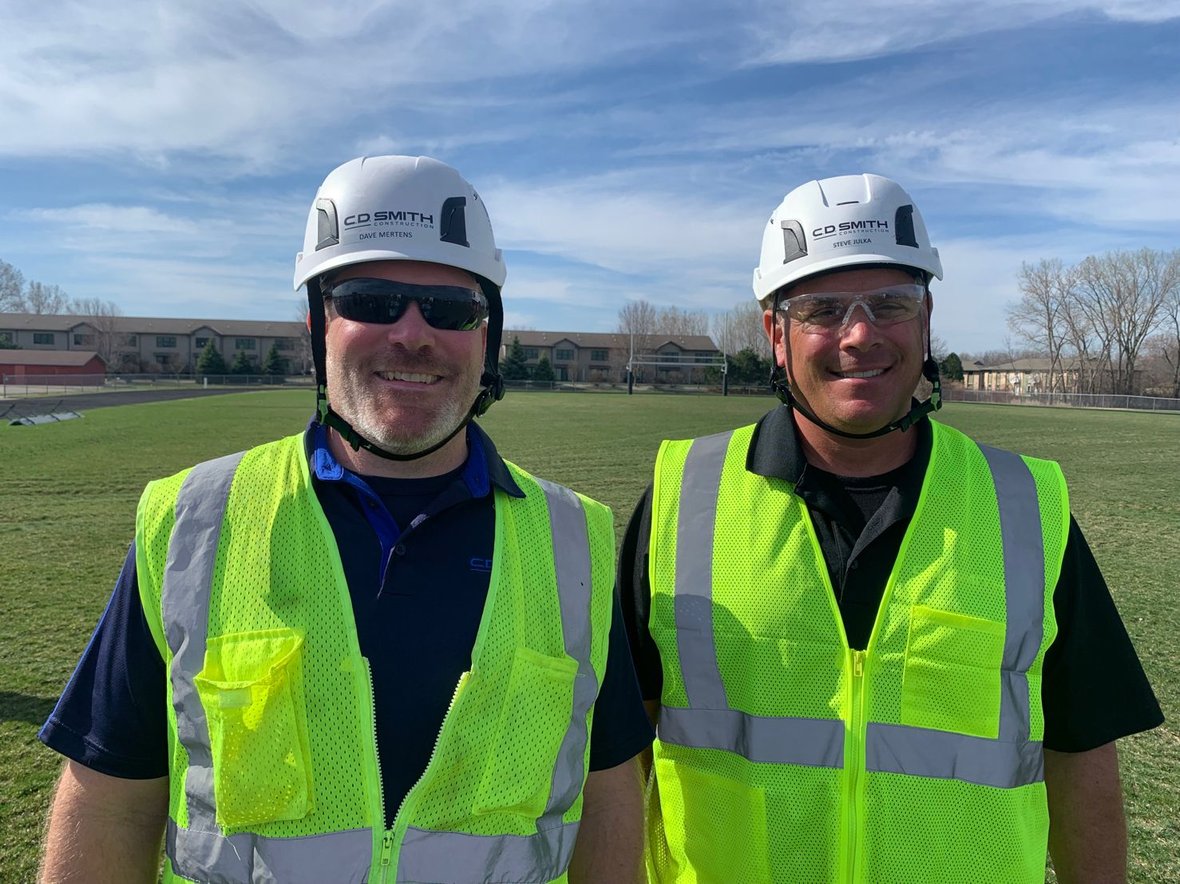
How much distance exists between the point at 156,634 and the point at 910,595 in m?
1.89

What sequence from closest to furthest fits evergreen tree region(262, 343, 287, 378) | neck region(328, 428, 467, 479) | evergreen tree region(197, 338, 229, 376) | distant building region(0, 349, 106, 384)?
neck region(328, 428, 467, 479) → evergreen tree region(197, 338, 229, 376) → distant building region(0, 349, 106, 384) → evergreen tree region(262, 343, 287, 378)

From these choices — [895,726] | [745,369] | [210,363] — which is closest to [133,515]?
[895,726]

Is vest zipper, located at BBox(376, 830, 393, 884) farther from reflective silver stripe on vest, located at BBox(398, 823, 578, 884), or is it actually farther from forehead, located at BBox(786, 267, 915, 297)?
forehead, located at BBox(786, 267, 915, 297)

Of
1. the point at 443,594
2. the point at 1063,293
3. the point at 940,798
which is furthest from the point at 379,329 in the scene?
the point at 1063,293

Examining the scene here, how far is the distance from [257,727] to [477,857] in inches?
22.1

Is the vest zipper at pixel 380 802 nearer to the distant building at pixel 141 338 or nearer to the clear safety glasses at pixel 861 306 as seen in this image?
the clear safety glasses at pixel 861 306

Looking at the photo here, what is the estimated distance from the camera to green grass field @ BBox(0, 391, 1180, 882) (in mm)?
4375

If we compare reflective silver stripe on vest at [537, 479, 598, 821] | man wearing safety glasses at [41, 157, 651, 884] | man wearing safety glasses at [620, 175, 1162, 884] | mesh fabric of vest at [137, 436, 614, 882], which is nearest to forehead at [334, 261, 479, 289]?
man wearing safety glasses at [41, 157, 651, 884]

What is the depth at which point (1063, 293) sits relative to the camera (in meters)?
88.5

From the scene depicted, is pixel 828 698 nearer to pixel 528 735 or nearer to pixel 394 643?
pixel 528 735

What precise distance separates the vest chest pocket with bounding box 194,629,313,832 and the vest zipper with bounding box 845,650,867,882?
1.33 m

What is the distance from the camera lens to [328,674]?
1.79m

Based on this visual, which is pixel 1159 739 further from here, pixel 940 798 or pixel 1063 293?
pixel 1063 293

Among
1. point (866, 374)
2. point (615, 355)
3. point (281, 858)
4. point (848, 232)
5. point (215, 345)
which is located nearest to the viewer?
point (281, 858)
